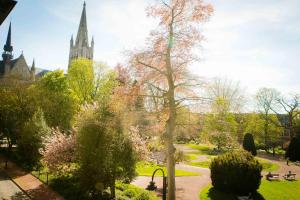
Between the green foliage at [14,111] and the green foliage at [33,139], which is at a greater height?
the green foliage at [14,111]

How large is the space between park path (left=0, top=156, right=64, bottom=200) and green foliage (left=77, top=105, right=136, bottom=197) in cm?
384

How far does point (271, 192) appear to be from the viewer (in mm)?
25453

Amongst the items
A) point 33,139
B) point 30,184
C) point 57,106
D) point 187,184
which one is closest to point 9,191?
point 30,184

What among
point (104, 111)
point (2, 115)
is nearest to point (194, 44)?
point (104, 111)

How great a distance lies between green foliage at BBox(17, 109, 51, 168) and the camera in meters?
31.4

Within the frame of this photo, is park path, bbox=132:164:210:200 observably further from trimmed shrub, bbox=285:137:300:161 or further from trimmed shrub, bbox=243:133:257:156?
trimmed shrub, bbox=285:137:300:161

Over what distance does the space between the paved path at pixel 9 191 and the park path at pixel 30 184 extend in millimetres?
357

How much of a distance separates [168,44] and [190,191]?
46.0 ft

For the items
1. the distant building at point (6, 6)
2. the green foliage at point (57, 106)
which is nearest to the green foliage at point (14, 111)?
the green foliage at point (57, 106)

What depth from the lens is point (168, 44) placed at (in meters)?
16.7

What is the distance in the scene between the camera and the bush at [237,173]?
76.4 ft

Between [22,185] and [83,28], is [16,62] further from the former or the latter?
[22,185]

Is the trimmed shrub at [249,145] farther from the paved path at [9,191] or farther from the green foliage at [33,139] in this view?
the paved path at [9,191]

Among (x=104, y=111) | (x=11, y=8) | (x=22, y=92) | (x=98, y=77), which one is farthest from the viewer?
(x=98, y=77)
